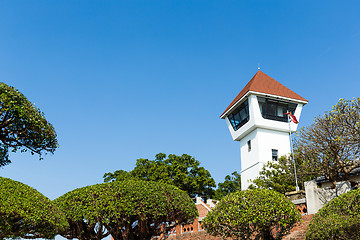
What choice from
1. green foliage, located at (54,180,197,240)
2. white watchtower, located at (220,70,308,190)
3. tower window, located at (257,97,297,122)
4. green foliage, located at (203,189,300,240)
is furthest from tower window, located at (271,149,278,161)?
green foliage, located at (203,189,300,240)

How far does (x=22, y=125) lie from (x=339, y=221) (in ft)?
32.4

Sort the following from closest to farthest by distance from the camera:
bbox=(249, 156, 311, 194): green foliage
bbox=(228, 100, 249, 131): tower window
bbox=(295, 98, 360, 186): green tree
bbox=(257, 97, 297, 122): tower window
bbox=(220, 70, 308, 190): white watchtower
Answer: bbox=(295, 98, 360, 186): green tree → bbox=(249, 156, 311, 194): green foliage → bbox=(220, 70, 308, 190): white watchtower → bbox=(257, 97, 297, 122): tower window → bbox=(228, 100, 249, 131): tower window

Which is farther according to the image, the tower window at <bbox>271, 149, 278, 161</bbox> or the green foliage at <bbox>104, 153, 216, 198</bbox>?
the green foliage at <bbox>104, 153, 216, 198</bbox>

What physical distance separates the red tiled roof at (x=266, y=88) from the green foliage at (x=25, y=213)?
23271 millimetres

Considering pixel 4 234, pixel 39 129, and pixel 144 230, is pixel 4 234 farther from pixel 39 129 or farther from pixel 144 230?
pixel 144 230

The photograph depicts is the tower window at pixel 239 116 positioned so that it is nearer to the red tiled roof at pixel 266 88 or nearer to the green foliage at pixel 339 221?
the red tiled roof at pixel 266 88

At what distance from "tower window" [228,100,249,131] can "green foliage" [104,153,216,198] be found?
249 inches

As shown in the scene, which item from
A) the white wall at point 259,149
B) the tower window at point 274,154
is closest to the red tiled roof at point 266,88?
the white wall at point 259,149

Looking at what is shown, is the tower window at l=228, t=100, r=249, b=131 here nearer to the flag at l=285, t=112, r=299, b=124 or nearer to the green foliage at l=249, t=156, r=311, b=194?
the flag at l=285, t=112, r=299, b=124

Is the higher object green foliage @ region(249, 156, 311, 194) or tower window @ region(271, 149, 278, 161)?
tower window @ region(271, 149, 278, 161)

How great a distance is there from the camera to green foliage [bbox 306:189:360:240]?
943 centimetres

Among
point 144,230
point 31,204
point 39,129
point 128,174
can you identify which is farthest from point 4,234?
point 128,174

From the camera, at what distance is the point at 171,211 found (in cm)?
1545

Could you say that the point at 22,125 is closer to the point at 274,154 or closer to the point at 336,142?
the point at 336,142
